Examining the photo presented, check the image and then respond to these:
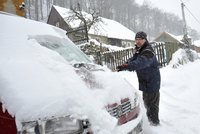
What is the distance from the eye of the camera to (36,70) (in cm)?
302

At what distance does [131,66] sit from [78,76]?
6.27 ft

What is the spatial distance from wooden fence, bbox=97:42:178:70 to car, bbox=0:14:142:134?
1022 centimetres

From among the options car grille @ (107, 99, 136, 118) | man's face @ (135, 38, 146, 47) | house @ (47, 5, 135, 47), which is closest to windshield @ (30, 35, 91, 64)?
car grille @ (107, 99, 136, 118)

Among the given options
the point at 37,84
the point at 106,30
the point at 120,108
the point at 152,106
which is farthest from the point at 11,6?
the point at 106,30

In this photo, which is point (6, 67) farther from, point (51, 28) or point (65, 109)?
point (51, 28)

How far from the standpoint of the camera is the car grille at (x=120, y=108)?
3217mm

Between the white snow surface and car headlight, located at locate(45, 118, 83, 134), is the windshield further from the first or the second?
car headlight, located at locate(45, 118, 83, 134)

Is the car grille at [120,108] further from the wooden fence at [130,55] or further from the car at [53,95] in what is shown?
the wooden fence at [130,55]

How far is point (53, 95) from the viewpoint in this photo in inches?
107

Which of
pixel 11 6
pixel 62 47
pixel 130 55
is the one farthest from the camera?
pixel 130 55

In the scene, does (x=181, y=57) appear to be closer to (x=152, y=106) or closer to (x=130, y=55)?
(x=130, y=55)

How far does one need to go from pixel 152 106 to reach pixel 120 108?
7.60 ft

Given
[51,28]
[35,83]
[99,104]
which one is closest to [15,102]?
[35,83]

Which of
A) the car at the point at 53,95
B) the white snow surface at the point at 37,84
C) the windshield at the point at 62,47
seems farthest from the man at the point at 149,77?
the white snow surface at the point at 37,84
